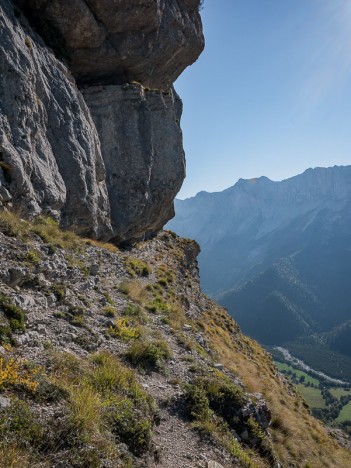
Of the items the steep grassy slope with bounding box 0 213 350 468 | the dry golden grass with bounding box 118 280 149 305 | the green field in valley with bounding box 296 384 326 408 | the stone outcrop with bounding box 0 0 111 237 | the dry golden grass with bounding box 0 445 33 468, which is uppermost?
the stone outcrop with bounding box 0 0 111 237

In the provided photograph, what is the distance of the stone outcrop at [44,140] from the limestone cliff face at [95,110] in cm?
6

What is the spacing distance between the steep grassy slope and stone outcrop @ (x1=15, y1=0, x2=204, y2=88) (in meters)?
16.1

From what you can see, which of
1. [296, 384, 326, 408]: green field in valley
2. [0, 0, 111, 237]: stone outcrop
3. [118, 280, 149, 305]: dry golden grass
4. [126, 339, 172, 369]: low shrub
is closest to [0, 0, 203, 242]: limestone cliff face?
[0, 0, 111, 237]: stone outcrop

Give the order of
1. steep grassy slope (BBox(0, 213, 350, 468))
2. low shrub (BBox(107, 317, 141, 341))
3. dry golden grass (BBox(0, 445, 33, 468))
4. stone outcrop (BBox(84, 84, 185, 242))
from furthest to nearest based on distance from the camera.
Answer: stone outcrop (BBox(84, 84, 185, 242)) → low shrub (BBox(107, 317, 141, 341)) → steep grassy slope (BBox(0, 213, 350, 468)) → dry golden grass (BBox(0, 445, 33, 468))

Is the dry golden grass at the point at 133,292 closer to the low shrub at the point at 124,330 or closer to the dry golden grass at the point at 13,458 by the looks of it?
the low shrub at the point at 124,330

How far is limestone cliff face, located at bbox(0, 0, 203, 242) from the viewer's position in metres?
19.5

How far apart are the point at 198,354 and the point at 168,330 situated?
5.82ft

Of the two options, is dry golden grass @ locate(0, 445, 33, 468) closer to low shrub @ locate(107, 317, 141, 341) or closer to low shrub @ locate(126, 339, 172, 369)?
low shrub @ locate(126, 339, 172, 369)

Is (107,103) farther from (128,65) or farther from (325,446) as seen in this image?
(325,446)

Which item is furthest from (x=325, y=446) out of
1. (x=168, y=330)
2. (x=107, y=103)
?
(x=107, y=103)

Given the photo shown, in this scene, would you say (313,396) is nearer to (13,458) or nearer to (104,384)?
(104,384)

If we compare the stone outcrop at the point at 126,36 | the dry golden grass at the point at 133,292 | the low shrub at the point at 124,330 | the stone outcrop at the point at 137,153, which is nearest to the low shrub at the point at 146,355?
the low shrub at the point at 124,330

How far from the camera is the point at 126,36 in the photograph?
30219 millimetres

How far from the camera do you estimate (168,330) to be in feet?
51.6
